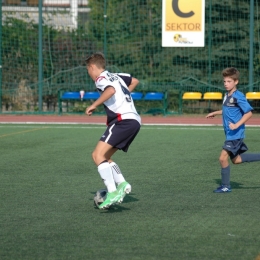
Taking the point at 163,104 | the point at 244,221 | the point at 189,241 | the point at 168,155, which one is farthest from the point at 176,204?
Result: the point at 163,104

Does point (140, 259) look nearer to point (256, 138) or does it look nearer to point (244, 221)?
point (244, 221)

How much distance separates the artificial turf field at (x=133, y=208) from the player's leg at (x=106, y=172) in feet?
0.44

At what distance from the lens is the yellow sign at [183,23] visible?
23.8 meters

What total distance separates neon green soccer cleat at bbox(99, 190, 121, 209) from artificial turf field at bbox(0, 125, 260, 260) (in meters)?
0.07

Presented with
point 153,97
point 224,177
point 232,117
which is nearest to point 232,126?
point 232,117

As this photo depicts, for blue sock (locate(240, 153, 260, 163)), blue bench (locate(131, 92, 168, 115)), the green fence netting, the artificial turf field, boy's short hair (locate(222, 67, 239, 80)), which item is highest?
the green fence netting

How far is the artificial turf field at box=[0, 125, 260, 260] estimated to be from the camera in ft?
19.2

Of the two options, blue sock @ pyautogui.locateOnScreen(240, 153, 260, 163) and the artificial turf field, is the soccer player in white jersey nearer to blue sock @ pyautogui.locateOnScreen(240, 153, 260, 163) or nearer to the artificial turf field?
the artificial turf field

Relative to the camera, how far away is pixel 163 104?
23.7 metres

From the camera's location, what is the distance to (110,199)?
7.43 m

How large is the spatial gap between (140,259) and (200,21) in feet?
62.3

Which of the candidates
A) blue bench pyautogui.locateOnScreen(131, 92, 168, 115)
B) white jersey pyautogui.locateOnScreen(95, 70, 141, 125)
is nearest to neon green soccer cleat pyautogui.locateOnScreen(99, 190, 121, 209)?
white jersey pyautogui.locateOnScreen(95, 70, 141, 125)

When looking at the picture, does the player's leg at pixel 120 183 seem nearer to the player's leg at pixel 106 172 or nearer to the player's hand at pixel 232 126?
the player's leg at pixel 106 172

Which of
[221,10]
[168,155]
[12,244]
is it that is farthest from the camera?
[221,10]
